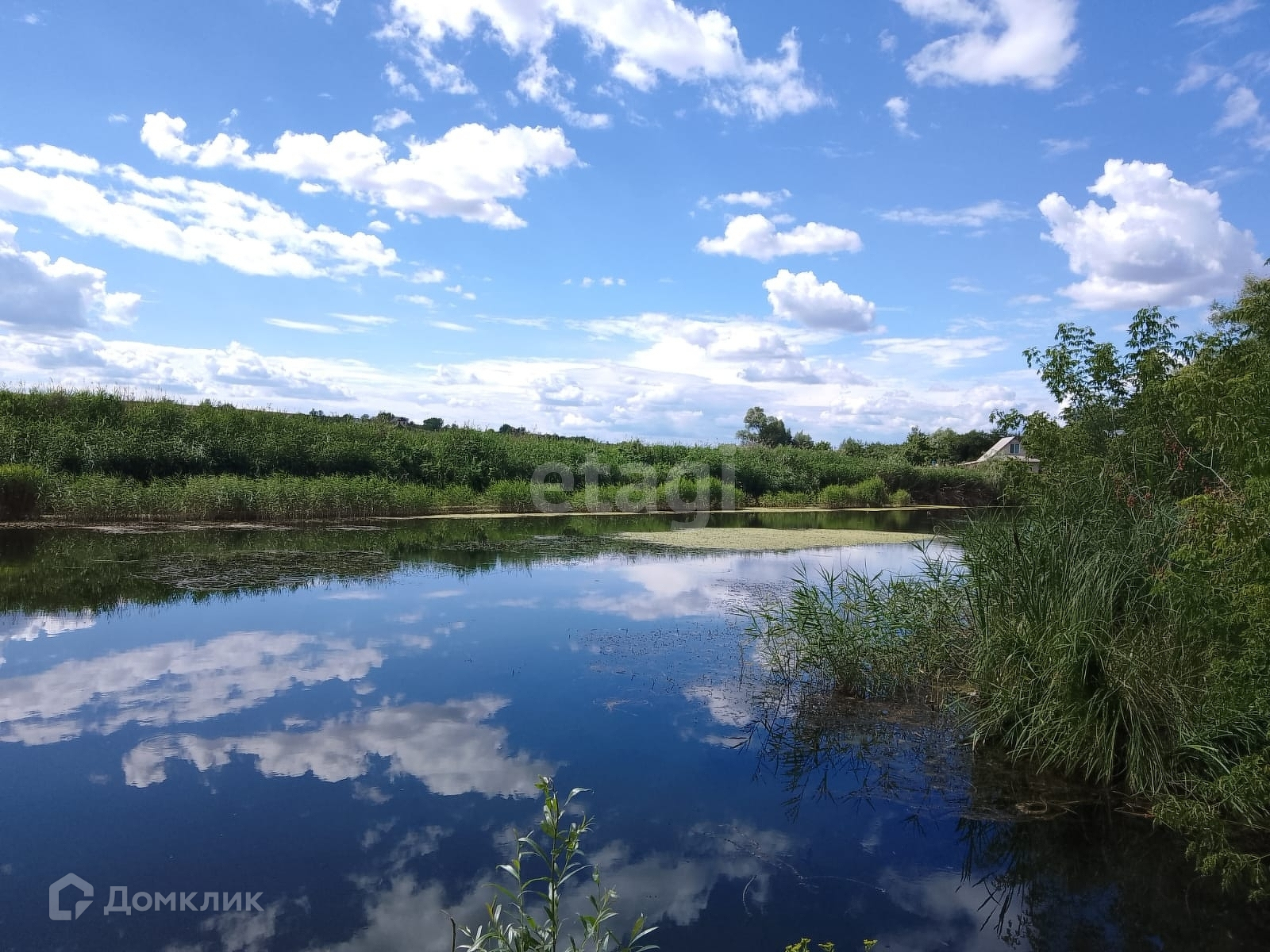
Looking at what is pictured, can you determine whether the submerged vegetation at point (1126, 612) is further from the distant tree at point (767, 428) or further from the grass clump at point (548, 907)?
the distant tree at point (767, 428)

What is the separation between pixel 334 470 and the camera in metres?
24.1

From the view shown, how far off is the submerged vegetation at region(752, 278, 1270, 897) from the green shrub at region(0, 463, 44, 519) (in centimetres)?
1799

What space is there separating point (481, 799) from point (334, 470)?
20857 millimetres

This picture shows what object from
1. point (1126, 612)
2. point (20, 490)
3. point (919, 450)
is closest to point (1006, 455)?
point (1126, 612)

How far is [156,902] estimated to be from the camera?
3.93 metres

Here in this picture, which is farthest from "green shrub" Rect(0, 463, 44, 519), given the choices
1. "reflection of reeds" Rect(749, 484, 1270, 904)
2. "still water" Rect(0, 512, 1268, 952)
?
"reflection of reeds" Rect(749, 484, 1270, 904)

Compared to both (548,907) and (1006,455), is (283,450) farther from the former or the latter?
(548,907)

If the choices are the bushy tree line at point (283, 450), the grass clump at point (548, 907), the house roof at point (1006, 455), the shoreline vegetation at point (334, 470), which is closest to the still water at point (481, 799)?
the grass clump at point (548, 907)

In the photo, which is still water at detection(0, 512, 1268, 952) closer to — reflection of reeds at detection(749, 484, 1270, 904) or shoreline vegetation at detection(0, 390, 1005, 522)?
reflection of reeds at detection(749, 484, 1270, 904)

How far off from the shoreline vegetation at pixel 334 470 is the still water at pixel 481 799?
5279mm

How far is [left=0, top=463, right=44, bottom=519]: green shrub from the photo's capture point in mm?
17641

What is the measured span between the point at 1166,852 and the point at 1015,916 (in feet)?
4.34

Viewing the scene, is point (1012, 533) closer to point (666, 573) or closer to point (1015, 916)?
point (1015, 916)

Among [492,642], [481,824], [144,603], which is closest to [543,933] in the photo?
[481,824]
